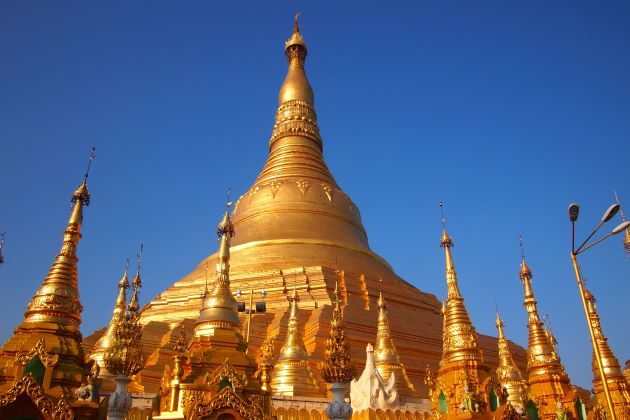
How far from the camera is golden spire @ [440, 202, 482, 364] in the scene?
1143 centimetres

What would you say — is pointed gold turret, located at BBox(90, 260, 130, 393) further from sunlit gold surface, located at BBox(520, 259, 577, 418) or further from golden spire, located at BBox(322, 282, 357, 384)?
sunlit gold surface, located at BBox(520, 259, 577, 418)

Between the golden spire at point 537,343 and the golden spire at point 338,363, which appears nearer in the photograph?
the golden spire at point 338,363

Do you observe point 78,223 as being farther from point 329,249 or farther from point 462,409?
point 329,249

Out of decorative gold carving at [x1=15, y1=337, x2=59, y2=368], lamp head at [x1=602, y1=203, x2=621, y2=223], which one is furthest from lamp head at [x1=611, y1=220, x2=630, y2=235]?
decorative gold carving at [x1=15, y1=337, x2=59, y2=368]

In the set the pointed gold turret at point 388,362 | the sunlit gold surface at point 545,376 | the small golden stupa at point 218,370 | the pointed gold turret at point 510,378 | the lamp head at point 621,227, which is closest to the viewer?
the lamp head at point 621,227

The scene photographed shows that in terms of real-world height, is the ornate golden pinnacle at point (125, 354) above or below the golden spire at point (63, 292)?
below

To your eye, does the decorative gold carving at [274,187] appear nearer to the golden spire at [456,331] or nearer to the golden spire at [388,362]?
the golden spire at [388,362]

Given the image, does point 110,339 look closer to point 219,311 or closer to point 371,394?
point 219,311

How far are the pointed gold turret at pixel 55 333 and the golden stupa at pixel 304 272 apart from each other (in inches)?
266

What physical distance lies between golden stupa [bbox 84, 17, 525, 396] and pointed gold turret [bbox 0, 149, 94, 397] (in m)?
6.75

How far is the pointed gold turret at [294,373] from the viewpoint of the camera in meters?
13.9

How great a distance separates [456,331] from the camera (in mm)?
11914

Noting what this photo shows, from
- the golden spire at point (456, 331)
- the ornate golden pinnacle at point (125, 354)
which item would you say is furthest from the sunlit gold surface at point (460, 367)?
the ornate golden pinnacle at point (125, 354)

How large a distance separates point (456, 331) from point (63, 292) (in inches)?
323
